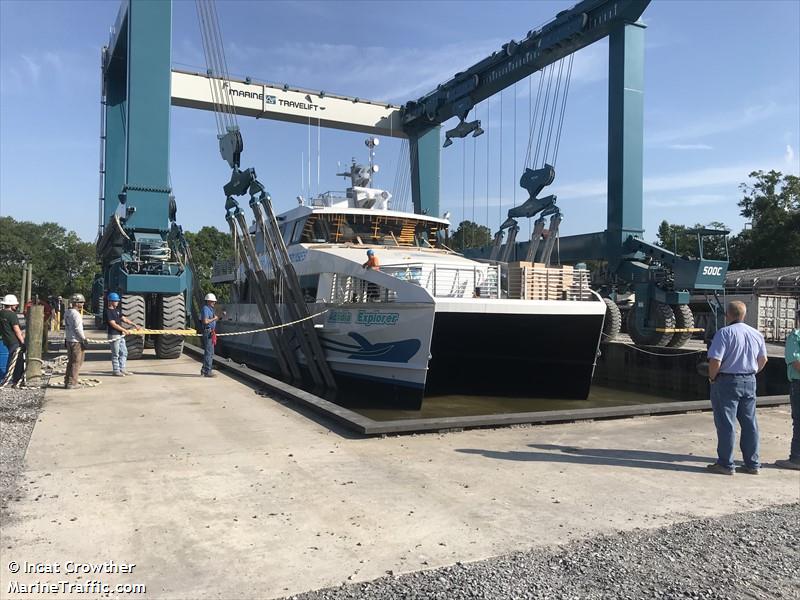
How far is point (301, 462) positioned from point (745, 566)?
3.33 m

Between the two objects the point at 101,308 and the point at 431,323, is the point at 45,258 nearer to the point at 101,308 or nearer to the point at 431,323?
the point at 101,308

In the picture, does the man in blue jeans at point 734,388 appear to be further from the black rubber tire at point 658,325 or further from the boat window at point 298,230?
the black rubber tire at point 658,325

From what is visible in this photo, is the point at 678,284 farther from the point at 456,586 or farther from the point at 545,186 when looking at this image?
the point at 456,586

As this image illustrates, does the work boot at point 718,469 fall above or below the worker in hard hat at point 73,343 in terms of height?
below

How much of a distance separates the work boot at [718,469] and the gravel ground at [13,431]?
210 inches

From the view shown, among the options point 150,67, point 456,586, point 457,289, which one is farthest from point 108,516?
point 150,67

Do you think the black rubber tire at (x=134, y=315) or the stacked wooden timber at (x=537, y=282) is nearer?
the stacked wooden timber at (x=537, y=282)

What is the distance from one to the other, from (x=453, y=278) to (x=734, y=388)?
5789 mm

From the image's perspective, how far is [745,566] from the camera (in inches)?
131

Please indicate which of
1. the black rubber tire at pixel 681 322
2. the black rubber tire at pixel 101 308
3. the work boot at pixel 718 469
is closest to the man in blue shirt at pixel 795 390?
the work boot at pixel 718 469

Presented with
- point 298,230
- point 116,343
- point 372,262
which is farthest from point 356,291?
Result: point 116,343

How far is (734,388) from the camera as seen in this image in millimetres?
5215

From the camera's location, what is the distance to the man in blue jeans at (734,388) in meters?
5.21

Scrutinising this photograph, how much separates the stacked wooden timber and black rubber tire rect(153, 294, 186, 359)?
24.1 ft
